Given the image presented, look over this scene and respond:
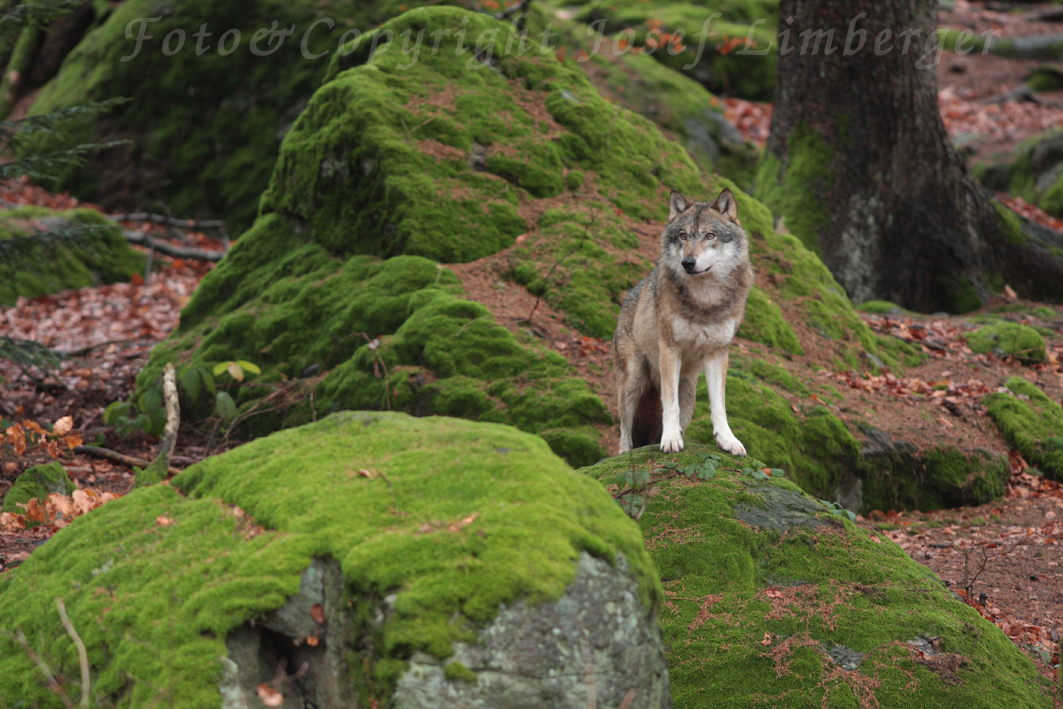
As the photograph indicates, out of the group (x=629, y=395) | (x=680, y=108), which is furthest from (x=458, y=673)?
(x=680, y=108)

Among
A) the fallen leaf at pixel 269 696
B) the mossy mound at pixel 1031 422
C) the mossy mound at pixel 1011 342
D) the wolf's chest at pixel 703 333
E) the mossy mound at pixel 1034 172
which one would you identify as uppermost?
the mossy mound at pixel 1034 172

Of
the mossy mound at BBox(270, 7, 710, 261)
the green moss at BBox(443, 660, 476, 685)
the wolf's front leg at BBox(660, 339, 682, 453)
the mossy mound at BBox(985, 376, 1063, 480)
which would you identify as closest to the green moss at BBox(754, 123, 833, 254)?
the mossy mound at BBox(270, 7, 710, 261)

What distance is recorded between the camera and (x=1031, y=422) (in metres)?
8.84

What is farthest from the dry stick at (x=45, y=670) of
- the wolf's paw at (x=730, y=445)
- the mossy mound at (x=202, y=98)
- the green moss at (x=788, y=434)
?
the mossy mound at (x=202, y=98)

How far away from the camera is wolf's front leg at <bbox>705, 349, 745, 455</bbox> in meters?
5.84

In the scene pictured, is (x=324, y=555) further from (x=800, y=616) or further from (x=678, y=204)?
(x=678, y=204)

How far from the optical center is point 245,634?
120 inches

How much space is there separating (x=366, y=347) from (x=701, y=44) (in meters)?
15.2

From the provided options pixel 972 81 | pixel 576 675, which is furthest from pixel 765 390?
pixel 972 81

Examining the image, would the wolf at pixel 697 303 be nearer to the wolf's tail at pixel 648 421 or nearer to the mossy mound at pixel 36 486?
the wolf's tail at pixel 648 421

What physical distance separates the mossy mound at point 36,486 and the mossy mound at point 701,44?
15945 millimetres

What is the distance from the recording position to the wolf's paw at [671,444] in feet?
18.8

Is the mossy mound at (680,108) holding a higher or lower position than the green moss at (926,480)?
higher

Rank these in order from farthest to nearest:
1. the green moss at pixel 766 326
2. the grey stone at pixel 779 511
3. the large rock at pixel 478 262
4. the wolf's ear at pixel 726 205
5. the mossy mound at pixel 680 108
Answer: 1. the mossy mound at pixel 680 108
2. the green moss at pixel 766 326
3. the large rock at pixel 478 262
4. the wolf's ear at pixel 726 205
5. the grey stone at pixel 779 511
